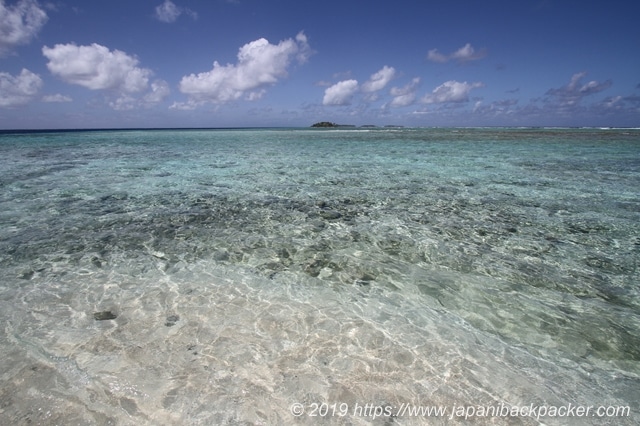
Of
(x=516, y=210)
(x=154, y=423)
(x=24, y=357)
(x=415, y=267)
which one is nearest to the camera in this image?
(x=154, y=423)

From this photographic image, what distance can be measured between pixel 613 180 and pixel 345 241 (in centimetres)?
1520

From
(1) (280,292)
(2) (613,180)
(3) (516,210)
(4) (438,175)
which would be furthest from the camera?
(4) (438,175)

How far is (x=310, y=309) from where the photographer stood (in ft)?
16.3

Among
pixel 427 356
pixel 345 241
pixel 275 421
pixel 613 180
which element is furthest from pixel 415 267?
pixel 613 180

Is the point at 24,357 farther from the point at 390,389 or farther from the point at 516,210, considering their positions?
the point at 516,210

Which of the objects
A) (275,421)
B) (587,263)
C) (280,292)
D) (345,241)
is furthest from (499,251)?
(275,421)

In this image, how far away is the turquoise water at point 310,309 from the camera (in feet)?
11.2

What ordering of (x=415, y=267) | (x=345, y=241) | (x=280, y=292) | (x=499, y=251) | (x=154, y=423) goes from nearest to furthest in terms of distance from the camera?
(x=154, y=423) < (x=280, y=292) < (x=415, y=267) < (x=499, y=251) < (x=345, y=241)

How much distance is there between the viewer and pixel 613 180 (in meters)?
15.2

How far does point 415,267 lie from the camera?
6.37 meters

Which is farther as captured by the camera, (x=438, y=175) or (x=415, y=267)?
(x=438, y=175)

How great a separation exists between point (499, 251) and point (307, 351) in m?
5.11

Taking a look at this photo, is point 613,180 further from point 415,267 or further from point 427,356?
point 427,356

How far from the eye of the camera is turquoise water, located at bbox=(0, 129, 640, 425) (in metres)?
3.41
